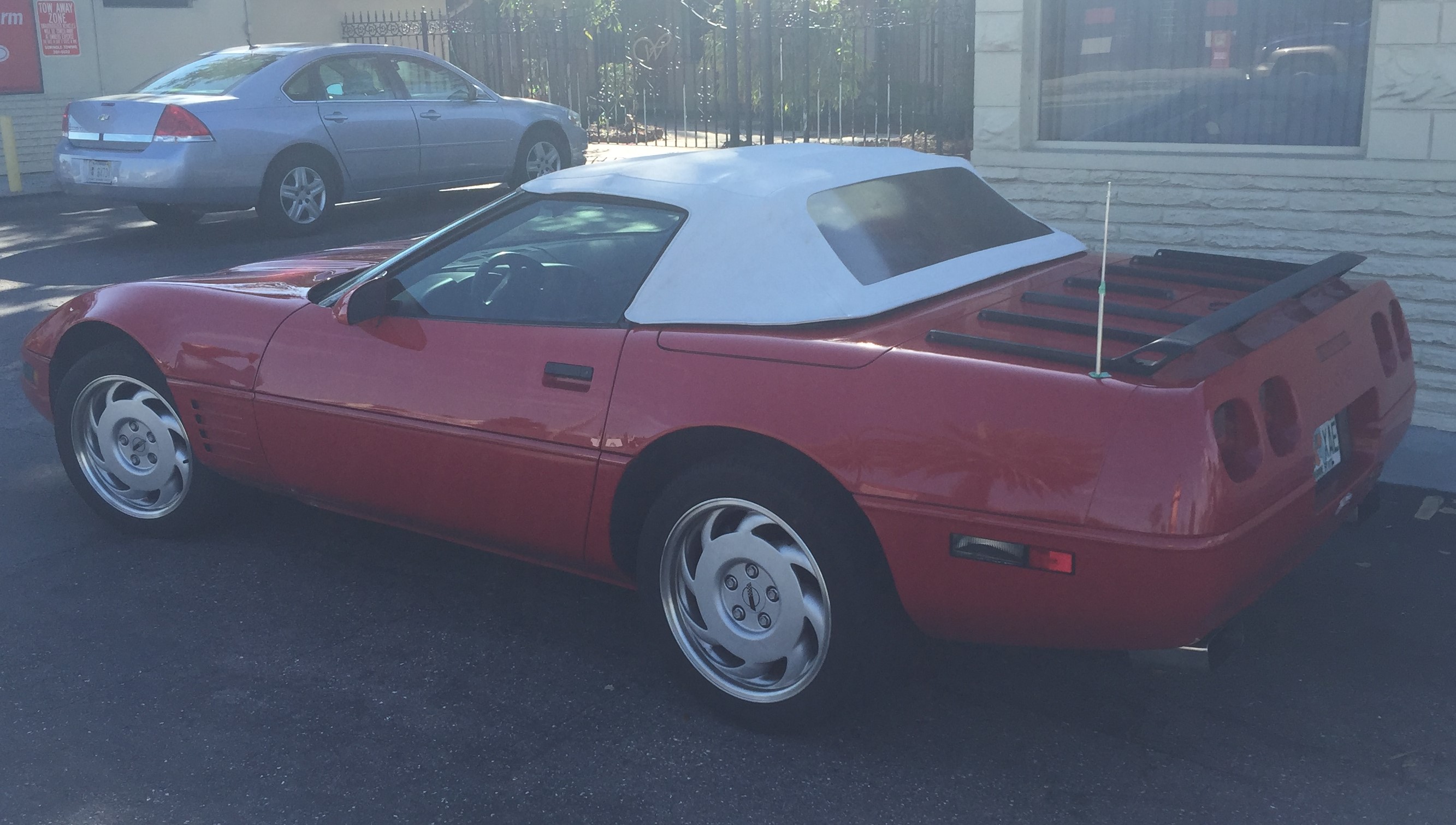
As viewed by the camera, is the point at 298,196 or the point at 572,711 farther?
the point at 298,196

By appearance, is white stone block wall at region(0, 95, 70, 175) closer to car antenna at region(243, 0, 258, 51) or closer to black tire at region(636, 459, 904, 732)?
car antenna at region(243, 0, 258, 51)

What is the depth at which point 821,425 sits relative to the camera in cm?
304

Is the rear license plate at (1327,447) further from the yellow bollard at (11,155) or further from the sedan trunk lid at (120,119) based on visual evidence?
the yellow bollard at (11,155)

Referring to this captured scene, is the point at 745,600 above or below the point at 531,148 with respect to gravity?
below

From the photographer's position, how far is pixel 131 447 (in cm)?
465

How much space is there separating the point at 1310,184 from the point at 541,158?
28.9ft

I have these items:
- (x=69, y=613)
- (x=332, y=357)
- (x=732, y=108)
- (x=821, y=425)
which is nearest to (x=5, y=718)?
(x=69, y=613)

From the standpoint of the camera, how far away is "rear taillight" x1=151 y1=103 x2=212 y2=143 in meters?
10.4

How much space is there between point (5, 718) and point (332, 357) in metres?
1.33

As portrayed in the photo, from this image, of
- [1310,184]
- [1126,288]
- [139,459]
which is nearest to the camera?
[1126,288]

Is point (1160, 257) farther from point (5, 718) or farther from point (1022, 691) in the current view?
point (5, 718)

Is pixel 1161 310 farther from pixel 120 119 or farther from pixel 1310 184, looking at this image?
pixel 120 119

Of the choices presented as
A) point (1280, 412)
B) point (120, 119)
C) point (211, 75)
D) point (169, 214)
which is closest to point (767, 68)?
point (211, 75)

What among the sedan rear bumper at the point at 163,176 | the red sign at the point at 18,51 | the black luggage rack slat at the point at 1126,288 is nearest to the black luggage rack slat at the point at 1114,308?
the black luggage rack slat at the point at 1126,288
